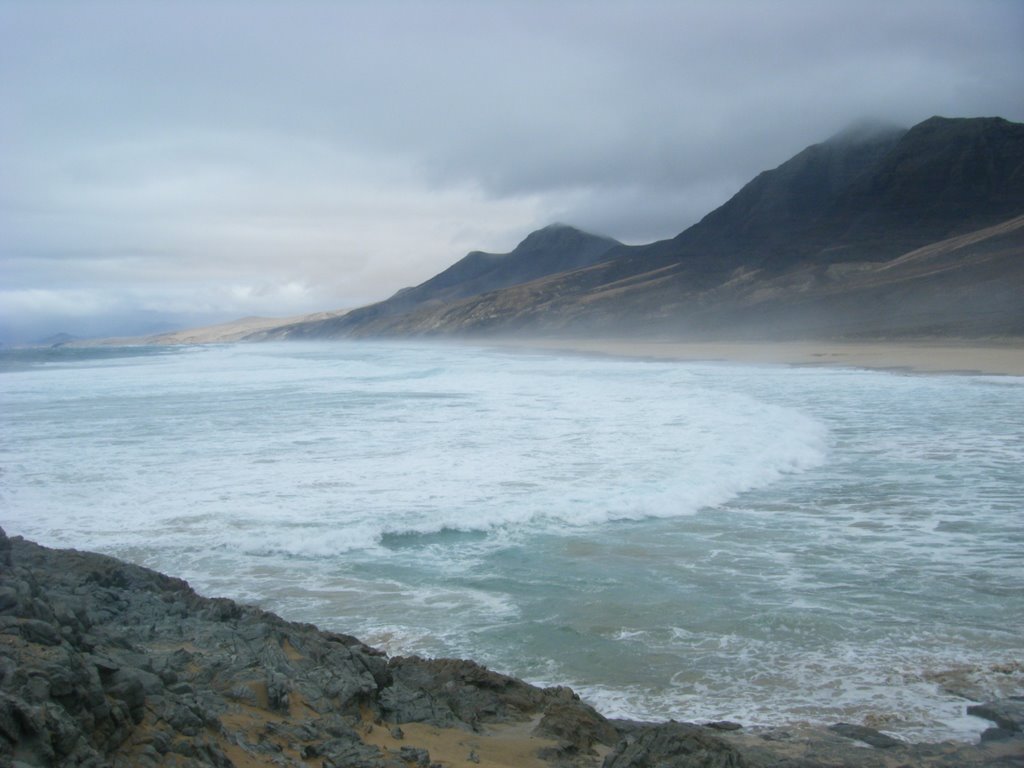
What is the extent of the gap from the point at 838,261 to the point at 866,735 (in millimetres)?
79026

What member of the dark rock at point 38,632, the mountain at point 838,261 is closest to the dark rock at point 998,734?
the dark rock at point 38,632

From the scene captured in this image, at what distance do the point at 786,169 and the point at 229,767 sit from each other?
118m

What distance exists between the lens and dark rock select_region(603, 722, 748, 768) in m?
3.71

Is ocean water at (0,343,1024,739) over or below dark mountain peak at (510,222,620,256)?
below

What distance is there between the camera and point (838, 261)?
254 feet

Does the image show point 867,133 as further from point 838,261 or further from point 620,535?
point 620,535

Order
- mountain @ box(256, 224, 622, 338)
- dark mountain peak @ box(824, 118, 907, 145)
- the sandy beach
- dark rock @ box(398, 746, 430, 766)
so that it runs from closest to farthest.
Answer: dark rock @ box(398, 746, 430, 766), the sandy beach, dark mountain peak @ box(824, 118, 907, 145), mountain @ box(256, 224, 622, 338)

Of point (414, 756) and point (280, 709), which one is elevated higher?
point (280, 709)

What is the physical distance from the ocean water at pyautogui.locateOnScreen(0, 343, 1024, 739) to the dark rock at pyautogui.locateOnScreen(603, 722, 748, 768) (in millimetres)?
1009

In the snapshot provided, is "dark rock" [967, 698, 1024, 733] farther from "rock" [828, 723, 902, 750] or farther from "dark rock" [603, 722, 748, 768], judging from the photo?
"dark rock" [603, 722, 748, 768]

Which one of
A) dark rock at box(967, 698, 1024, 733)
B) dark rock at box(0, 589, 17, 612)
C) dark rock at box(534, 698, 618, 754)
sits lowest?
dark rock at box(967, 698, 1024, 733)

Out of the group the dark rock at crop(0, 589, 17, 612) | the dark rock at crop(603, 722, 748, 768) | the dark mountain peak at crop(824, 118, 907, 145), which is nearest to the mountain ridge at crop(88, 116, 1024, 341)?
the dark mountain peak at crop(824, 118, 907, 145)

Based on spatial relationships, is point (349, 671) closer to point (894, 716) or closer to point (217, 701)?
point (217, 701)

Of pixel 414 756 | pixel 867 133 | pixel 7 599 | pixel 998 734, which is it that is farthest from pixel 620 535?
pixel 867 133
